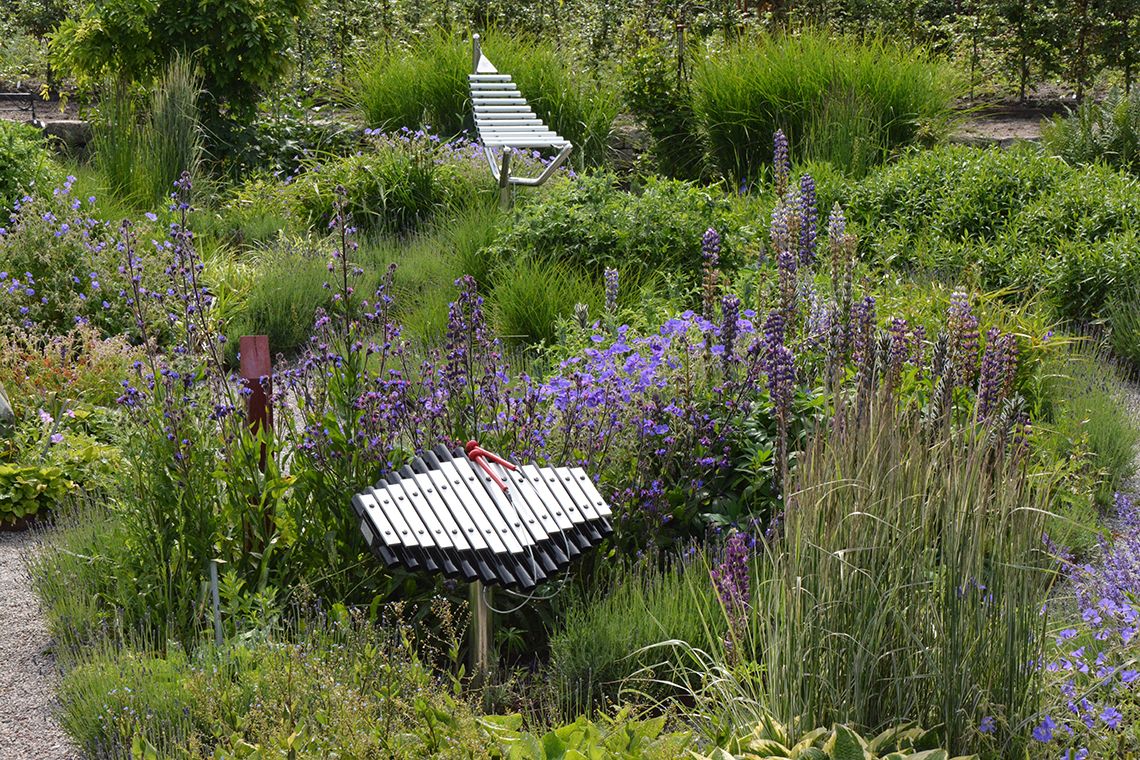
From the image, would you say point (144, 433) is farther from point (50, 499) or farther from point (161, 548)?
point (50, 499)

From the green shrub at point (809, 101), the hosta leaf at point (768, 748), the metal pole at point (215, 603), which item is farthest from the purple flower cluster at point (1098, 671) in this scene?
the green shrub at point (809, 101)

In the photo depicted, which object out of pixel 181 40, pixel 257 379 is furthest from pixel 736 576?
pixel 181 40

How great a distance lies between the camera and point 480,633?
3605 millimetres

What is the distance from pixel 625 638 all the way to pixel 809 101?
6684mm

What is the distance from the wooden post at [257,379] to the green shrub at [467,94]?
21.1ft

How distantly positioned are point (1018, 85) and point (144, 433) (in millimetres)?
11088

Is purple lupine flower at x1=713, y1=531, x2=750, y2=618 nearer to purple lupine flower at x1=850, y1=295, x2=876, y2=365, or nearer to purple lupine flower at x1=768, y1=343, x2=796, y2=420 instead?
purple lupine flower at x1=768, y1=343, x2=796, y2=420

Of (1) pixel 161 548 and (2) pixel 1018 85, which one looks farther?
(2) pixel 1018 85

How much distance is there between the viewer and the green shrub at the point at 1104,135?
9.44 meters

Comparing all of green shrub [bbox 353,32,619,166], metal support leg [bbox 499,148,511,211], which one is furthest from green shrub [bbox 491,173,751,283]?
green shrub [bbox 353,32,619,166]

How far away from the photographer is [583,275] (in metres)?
7.07

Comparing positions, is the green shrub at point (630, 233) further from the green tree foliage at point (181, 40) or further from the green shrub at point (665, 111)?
the green tree foliage at point (181, 40)

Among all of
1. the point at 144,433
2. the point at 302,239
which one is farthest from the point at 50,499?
the point at 302,239

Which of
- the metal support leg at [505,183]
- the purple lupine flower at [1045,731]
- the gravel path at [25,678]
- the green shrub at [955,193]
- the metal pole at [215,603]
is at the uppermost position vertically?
the metal support leg at [505,183]
